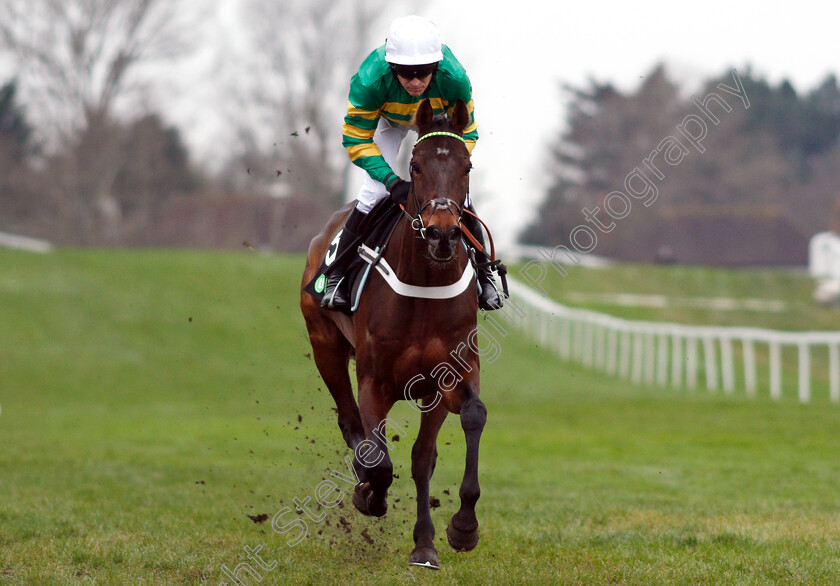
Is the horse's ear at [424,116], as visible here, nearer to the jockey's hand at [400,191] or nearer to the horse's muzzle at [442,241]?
the jockey's hand at [400,191]

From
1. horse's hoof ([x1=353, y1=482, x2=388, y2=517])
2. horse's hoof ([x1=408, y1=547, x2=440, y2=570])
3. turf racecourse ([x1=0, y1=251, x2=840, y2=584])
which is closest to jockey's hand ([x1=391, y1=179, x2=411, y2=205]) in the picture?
horse's hoof ([x1=353, y1=482, x2=388, y2=517])

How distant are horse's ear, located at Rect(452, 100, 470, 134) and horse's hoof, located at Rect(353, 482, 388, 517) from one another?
192cm

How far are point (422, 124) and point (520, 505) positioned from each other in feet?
11.3

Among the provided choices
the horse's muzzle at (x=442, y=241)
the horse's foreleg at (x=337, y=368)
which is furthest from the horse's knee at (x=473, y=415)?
the horse's foreleg at (x=337, y=368)

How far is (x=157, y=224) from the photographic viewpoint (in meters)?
47.5

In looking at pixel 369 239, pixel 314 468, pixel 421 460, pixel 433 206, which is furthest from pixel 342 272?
pixel 314 468

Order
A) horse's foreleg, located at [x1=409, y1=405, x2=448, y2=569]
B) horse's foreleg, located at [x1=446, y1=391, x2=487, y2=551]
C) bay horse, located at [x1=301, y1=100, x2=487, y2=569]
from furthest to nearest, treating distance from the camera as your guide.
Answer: horse's foreleg, located at [x1=409, y1=405, x2=448, y2=569]
horse's foreleg, located at [x1=446, y1=391, x2=487, y2=551]
bay horse, located at [x1=301, y1=100, x2=487, y2=569]

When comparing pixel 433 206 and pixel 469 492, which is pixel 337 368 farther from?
pixel 433 206

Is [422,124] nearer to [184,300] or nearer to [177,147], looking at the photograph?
[184,300]

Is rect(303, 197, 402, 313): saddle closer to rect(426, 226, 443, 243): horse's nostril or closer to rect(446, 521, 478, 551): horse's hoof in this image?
rect(426, 226, 443, 243): horse's nostril

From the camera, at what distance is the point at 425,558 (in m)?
5.17

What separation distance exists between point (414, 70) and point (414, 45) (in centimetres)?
14

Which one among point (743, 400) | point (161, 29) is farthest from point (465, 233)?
point (161, 29)

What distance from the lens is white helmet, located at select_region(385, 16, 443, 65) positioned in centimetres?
515
